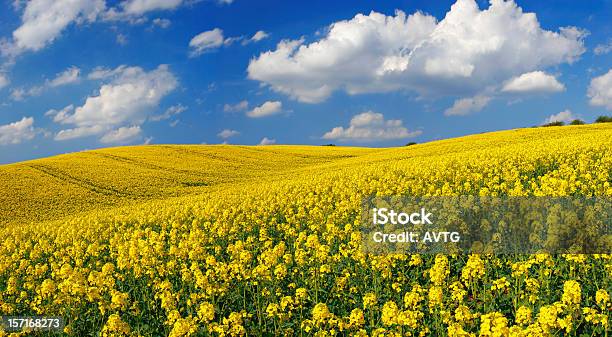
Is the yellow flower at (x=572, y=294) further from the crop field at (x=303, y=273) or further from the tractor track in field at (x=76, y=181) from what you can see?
the tractor track in field at (x=76, y=181)

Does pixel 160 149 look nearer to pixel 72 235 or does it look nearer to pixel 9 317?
pixel 72 235

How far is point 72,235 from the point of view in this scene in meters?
19.8

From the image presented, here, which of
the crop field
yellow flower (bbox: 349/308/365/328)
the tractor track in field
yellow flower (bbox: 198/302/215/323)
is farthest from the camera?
the tractor track in field

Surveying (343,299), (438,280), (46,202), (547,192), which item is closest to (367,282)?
(343,299)

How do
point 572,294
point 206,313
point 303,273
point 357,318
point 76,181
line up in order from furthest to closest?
point 76,181
point 303,273
point 206,313
point 357,318
point 572,294

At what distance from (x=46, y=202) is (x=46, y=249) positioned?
61.0 ft

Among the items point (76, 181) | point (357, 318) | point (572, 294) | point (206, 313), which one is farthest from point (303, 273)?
point (76, 181)

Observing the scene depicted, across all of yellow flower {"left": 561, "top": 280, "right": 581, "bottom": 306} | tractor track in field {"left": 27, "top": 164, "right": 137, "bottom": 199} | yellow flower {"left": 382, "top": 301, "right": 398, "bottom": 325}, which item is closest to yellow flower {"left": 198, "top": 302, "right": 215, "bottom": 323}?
yellow flower {"left": 382, "top": 301, "right": 398, "bottom": 325}

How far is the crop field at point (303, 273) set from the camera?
7.60 metres

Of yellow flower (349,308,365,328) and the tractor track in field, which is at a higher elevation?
the tractor track in field

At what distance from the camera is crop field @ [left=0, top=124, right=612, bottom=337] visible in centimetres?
760

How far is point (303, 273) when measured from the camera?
408 inches

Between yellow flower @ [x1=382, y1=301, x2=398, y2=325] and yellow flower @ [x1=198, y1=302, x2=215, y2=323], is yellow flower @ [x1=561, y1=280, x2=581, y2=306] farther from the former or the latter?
yellow flower @ [x1=198, y1=302, x2=215, y2=323]

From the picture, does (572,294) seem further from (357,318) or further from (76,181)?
(76,181)
